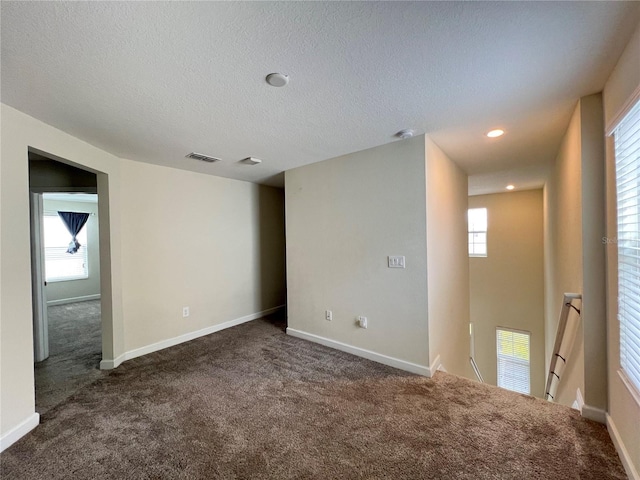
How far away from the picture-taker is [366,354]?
3.01m

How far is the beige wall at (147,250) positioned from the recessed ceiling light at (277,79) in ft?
6.16

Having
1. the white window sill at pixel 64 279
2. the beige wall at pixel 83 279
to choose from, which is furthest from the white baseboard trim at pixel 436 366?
the white window sill at pixel 64 279

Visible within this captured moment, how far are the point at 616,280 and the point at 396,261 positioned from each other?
155cm

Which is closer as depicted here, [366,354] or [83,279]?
[366,354]

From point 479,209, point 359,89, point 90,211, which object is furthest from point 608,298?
point 90,211

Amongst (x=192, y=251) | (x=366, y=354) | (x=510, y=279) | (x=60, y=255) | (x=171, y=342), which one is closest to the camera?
(x=366, y=354)

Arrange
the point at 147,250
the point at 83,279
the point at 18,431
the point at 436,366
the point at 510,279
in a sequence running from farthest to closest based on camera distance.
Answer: the point at 83,279
the point at 510,279
the point at 147,250
the point at 436,366
the point at 18,431

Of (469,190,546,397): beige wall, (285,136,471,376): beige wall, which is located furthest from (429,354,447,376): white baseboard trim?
(469,190,546,397): beige wall

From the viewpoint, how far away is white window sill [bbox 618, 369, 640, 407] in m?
1.34

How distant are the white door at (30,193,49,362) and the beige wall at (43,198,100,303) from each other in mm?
3319

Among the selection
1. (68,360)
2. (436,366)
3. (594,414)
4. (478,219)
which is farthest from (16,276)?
(478,219)

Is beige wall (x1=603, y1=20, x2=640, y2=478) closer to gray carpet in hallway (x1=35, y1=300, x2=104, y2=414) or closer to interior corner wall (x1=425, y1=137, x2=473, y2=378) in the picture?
interior corner wall (x1=425, y1=137, x2=473, y2=378)

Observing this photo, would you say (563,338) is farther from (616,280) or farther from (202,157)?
(202,157)

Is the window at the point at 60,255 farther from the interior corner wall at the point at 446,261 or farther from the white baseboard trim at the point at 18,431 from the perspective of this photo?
the interior corner wall at the point at 446,261
